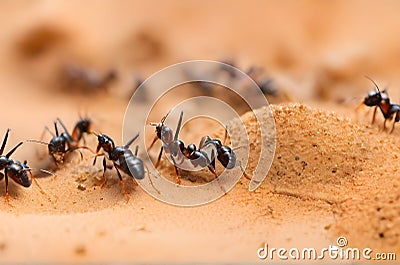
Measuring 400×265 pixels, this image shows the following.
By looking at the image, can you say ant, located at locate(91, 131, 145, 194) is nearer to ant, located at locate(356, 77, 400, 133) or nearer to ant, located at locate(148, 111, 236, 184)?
ant, located at locate(148, 111, 236, 184)

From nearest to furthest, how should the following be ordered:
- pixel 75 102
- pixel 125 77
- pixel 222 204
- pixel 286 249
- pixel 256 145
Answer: pixel 286 249, pixel 222 204, pixel 256 145, pixel 75 102, pixel 125 77

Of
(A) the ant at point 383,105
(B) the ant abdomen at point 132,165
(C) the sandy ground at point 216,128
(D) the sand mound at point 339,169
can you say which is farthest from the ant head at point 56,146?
(A) the ant at point 383,105

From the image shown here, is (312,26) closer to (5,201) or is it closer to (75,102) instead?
(75,102)

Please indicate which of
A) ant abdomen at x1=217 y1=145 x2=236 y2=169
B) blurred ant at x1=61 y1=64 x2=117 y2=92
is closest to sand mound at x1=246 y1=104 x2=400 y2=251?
ant abdomen at x1=217 y1=145 x2=236 y2=169

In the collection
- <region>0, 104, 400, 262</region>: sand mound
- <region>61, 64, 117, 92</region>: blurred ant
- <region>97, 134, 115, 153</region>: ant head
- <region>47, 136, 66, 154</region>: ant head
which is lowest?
<region>0, 104, 400, 262</region>: sand mound

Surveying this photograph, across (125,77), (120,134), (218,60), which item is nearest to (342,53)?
(218,60)

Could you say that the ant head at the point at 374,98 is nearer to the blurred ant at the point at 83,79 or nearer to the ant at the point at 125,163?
the ant at the point at 125,163
